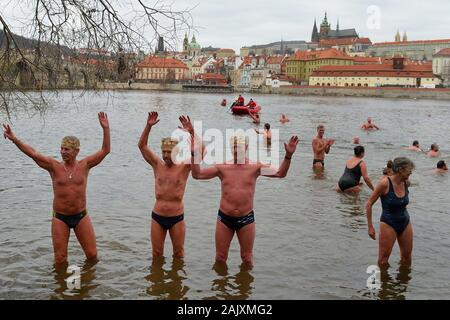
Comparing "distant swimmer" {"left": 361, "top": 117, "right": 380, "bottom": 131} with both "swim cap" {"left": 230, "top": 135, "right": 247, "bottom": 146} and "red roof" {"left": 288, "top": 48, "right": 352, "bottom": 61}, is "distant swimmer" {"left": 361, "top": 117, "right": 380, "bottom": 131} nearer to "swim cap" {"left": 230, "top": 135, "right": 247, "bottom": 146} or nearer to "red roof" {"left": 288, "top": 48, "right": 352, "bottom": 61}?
"swim cap" {"left": 230, "top": 135, "right": 247, "bottom": 146}

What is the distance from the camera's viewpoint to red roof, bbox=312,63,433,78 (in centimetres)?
13650

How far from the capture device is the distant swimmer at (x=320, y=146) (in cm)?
1606

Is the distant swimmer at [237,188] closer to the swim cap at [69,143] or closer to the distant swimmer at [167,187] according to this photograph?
the distant swimmer at [167,187]

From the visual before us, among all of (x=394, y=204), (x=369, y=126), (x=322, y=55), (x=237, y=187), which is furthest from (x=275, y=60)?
(x=237, y=187)

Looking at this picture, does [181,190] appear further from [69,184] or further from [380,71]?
[380,71]

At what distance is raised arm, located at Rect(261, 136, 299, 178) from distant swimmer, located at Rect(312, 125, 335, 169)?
9495mm

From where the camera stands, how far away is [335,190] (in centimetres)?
1370

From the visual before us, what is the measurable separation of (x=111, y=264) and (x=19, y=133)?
933 inches

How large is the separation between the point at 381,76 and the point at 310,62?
2939 centimetres

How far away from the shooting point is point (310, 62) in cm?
16188

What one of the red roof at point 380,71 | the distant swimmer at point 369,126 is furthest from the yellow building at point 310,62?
the distant swimmer at point 369,126

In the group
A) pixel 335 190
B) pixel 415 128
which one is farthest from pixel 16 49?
pixel 415 128

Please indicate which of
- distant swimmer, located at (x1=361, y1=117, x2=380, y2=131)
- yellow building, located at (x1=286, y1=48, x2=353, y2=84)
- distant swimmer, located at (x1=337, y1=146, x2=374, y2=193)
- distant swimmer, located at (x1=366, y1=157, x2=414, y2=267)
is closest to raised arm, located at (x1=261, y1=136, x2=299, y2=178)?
distant swimmer, located at (x1=366, y1=157, x2=414, y2=267)
